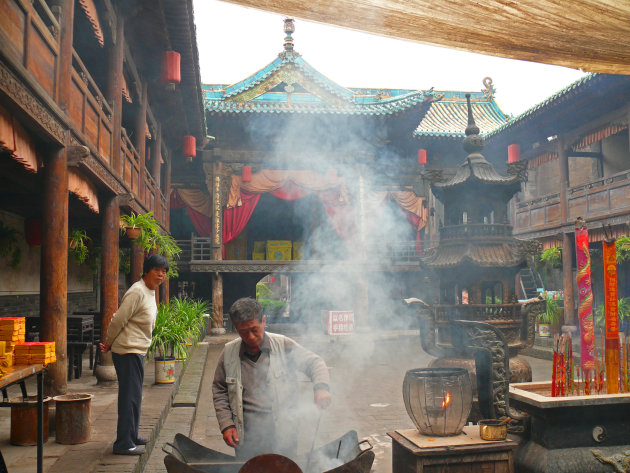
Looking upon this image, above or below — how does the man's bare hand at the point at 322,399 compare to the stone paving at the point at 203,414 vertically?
above

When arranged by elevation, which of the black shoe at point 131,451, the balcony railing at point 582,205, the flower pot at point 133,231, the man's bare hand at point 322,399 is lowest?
the black shoe at point 131,451

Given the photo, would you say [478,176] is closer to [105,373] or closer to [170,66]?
[105,373]

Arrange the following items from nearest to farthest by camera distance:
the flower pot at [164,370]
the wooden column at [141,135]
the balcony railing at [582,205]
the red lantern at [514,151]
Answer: the flower pot at [164,370], the wooden column at [141,135], the balcony railing at [582,205], the red lantern at [514,151]

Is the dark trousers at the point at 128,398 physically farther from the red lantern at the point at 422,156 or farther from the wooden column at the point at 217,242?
the red lantern at the point at 422,156

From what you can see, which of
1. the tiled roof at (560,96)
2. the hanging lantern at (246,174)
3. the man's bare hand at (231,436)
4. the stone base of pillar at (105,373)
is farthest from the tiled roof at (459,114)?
the man's bare hand at (231,436)

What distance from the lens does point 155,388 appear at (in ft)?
22.5

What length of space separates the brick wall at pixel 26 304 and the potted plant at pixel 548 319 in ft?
37.6

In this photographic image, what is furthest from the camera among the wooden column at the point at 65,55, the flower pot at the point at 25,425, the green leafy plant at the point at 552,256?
the green leafy plant at the point at 552,256

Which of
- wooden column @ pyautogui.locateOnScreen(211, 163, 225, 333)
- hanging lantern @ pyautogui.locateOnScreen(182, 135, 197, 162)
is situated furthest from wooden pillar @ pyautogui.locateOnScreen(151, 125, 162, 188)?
wooden column @ pyautogui.locateOnScreen(211, 163, 225, 333)

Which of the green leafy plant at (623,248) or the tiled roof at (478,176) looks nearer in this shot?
the tiled roof at (478,176)

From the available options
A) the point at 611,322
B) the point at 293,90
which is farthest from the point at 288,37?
the point at 611,322

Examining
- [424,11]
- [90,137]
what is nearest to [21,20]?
[90,137]

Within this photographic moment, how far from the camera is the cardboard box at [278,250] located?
18.8 meters

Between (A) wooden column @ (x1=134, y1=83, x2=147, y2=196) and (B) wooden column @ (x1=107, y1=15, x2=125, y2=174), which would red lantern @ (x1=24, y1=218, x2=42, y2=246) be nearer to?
(A) wooden column @ (x1=134, y1=83, x2=147, y2=196)
